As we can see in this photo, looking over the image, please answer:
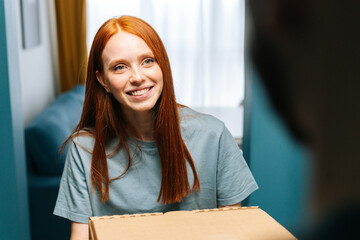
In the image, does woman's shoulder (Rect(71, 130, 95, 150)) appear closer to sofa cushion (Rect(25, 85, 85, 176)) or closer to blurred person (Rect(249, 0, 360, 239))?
sofa cushion (Rect(25, 85, 85, 176))

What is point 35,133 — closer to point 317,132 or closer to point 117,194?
point 117,194

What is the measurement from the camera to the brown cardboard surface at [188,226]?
58 centimetres

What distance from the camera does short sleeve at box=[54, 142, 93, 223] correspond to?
118 centimetres

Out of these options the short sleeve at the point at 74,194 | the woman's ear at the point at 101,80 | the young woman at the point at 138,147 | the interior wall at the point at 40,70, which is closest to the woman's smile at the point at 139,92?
the young woman at the point at 138,147

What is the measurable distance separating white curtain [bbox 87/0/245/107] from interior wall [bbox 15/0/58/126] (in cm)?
44

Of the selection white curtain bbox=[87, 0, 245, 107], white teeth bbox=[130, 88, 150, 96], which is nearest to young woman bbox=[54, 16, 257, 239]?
white teeth bbox=[130, 88, 150, 96]

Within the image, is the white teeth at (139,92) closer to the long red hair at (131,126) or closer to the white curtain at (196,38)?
the long red hair at (131,126)

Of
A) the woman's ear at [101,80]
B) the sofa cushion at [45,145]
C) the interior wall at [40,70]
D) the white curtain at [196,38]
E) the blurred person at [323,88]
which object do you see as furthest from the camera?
the white curtain at [196,38]

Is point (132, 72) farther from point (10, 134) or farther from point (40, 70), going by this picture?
point (40, 70)

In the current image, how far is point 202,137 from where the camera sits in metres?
1.26

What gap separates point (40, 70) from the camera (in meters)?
3.54

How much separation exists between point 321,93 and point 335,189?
0.02 m

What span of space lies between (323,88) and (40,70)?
367 cm

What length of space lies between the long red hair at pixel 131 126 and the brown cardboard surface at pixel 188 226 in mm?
504
